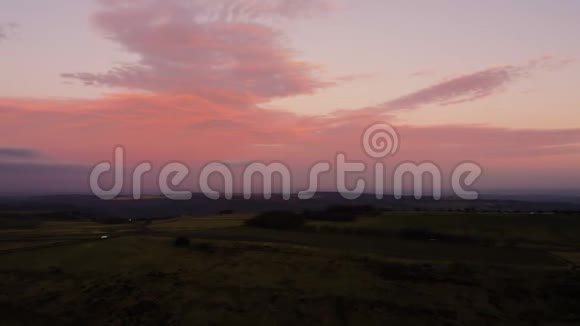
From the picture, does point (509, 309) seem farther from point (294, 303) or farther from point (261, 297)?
point (261, 297)

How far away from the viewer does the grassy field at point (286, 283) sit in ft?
102

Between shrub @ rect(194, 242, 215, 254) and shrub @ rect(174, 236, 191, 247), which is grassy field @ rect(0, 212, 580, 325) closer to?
shrub @ rect(194, 242, 215, 254)

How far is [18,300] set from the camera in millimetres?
35781

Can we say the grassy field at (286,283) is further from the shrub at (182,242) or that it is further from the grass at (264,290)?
the shrub at (182,242)

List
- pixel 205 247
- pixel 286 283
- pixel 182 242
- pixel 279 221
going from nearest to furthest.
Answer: pixel 286 283 → pixel 205 247 → pixel 182 242 → pixel 279 221

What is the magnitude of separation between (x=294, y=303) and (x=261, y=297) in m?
2.70

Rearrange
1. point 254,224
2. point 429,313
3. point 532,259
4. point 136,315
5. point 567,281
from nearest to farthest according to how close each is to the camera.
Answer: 1. point 429,313
2. point 136,315
3. point 567,281
4. point 532,259
5. point 254,224

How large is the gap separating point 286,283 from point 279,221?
37902 mm

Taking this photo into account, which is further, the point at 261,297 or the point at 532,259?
the point at 532,259

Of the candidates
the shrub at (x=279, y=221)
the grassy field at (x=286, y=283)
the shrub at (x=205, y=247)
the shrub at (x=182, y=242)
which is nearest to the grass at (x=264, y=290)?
the grassy field at (x=286, y=283)

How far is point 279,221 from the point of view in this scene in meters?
74.1

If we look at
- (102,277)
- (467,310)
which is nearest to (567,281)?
(467,310)

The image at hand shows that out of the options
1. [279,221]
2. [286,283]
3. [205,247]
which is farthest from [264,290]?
[279,221]

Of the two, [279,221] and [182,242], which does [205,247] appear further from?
[279,221]
